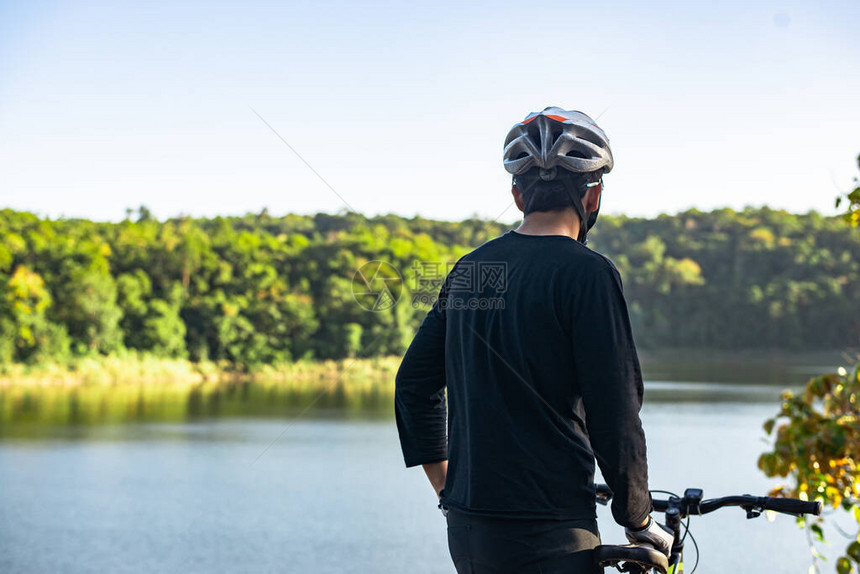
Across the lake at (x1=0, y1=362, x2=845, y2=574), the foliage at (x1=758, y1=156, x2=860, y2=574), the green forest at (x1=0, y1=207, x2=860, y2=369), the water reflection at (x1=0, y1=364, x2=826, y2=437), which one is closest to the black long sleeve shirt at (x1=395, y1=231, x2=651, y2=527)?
the foliage at (x1=758, y1=156, x2=860, y2=574)

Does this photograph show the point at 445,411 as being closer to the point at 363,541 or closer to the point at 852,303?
the point at 363,541

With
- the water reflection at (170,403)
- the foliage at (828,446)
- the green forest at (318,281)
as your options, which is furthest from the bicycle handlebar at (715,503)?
the green forest at (318,281)

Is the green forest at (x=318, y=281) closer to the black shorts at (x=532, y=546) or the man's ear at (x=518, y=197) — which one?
the man's ear at (x=518, y=197)

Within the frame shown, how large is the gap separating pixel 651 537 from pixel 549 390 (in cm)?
31

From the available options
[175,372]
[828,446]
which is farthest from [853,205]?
A: [175,372]

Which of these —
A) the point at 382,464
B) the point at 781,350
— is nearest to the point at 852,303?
the point at 781,350

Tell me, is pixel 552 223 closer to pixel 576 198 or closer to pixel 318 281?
pixel 576 198

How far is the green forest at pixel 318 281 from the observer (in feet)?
122

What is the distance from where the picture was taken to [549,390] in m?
1.36

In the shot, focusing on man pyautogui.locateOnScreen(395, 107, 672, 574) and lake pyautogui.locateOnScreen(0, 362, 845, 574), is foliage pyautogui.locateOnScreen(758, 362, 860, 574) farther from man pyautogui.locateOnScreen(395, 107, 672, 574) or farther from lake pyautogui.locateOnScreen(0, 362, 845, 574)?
lake pyautogui.locateOnScreen(0, 362, 845, 574)

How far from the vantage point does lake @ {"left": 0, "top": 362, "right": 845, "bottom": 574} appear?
11.3m

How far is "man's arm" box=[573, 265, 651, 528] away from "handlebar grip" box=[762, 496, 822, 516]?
37 centimetres

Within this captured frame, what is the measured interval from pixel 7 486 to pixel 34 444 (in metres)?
5.50

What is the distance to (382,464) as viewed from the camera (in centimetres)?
1930
